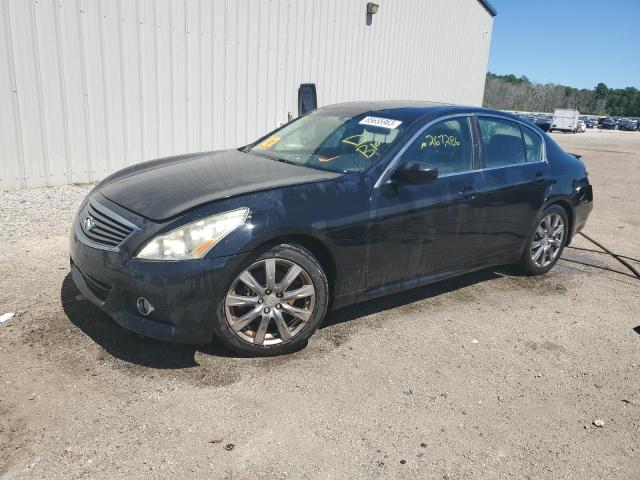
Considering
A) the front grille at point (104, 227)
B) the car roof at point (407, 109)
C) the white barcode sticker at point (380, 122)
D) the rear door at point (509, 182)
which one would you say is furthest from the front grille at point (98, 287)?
the rear door at point (509, 182)

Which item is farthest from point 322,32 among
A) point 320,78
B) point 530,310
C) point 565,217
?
point 530,310

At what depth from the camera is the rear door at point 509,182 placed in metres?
4.39

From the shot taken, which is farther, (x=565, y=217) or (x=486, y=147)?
(x=565, y=217)

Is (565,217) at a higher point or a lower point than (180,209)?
lower

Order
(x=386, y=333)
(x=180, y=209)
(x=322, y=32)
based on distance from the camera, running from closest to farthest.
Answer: (x=180, y=209)
(x=386, y=333)
(x=322, y=32)

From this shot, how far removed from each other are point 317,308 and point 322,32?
28.7 feet

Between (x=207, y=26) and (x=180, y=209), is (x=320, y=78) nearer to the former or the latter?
(x=207, y=26)

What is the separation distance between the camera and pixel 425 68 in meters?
14.7

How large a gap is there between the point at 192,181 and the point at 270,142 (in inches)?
51.6

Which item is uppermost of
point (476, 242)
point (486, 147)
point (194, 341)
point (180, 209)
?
point (486, 147)

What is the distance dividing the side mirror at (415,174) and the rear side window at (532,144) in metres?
1.67

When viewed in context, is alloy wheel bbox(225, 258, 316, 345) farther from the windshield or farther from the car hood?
the windshield

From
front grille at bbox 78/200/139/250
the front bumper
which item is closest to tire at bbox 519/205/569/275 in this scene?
the front bumper

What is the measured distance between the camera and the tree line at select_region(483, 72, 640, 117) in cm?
12588
